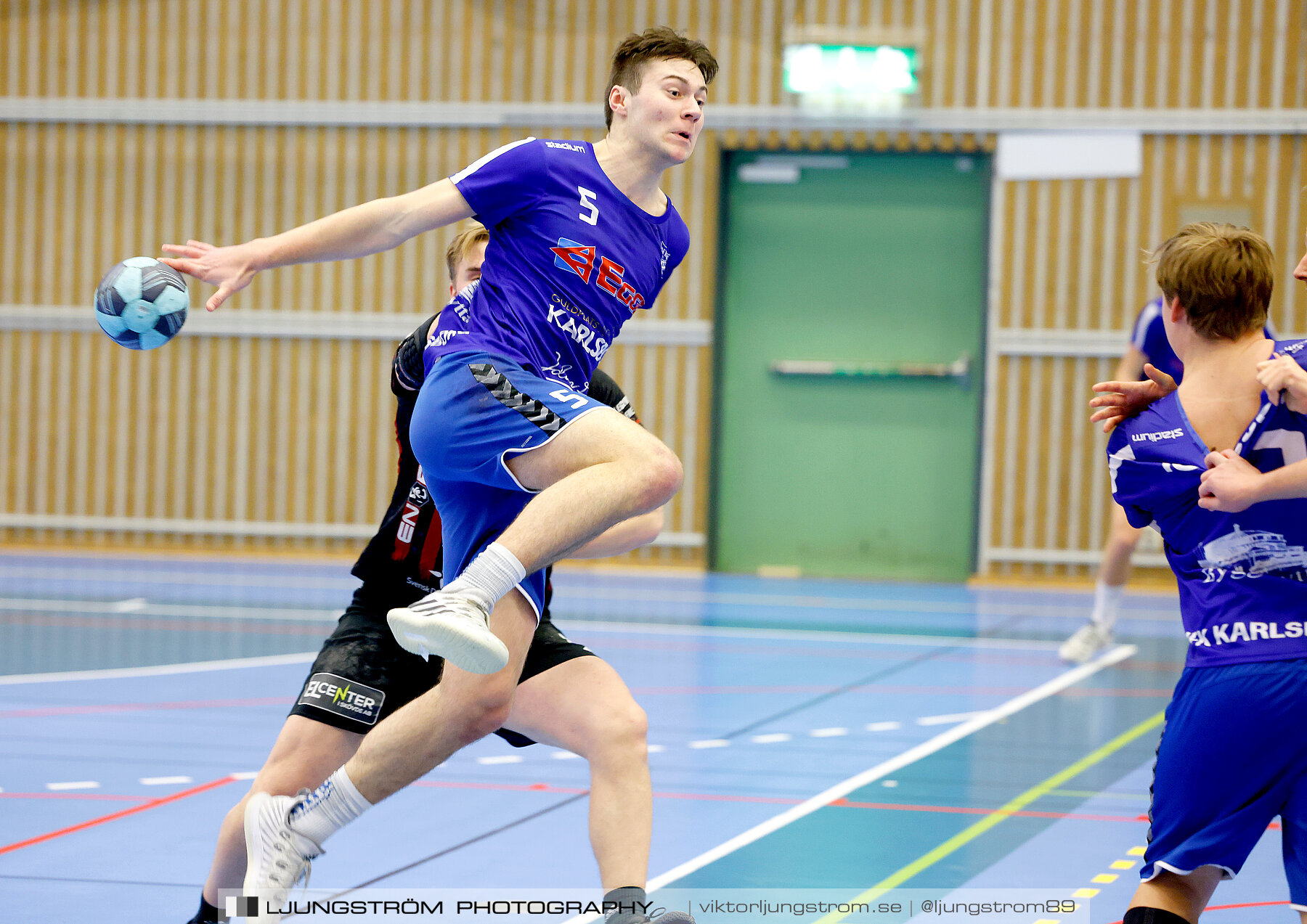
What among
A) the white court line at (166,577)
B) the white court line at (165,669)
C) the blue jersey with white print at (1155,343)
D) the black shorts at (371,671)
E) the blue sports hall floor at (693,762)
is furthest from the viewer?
the white court line at (166,577)

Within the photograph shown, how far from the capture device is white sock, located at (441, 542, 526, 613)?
2.77m

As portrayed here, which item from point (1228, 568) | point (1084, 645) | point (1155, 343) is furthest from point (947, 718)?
point (1228, 568)

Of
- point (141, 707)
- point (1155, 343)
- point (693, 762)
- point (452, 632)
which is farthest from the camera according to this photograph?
point (1155, 343)

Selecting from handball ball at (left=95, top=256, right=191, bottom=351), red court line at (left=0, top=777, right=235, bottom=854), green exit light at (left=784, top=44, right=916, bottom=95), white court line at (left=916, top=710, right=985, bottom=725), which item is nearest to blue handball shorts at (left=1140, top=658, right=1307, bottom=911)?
handball ball at (left=95, top=256, right=191, bottom=351)

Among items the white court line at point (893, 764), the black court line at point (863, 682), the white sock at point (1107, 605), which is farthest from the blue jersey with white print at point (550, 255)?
the white sock at point (1107, 605)

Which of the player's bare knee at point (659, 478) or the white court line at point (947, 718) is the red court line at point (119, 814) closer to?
the player's bare knee at point (659, 478)

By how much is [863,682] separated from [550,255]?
16.5 feet

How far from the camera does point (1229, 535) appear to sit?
266cm

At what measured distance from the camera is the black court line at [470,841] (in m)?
3.89

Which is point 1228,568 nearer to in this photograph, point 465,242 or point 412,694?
point 412,694

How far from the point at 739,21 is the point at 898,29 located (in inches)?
58.7

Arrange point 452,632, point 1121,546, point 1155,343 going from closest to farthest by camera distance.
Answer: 1. point 452,632
2. point 1155,343
3. point 1121,546

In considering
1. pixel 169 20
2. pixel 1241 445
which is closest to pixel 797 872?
pixel 1241 445

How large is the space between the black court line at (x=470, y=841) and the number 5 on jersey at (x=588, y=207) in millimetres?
1894
